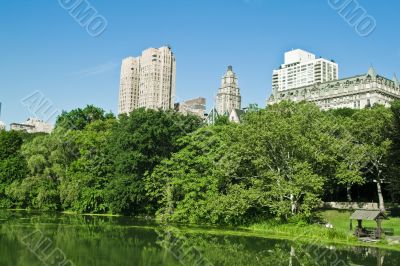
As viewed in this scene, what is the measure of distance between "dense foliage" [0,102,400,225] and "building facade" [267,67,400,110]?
61229 mm

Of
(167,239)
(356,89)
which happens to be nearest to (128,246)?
(167,239)

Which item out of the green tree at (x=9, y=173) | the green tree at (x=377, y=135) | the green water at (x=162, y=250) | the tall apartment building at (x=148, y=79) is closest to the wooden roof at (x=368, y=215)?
the green water at (x=162, y=250)

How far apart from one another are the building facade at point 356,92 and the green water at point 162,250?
90.0 meters

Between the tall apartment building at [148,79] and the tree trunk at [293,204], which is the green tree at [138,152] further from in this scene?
the tall apartment building at [148,79]

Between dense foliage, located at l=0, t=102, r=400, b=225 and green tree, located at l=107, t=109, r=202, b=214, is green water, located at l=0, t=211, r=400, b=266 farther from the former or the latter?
green tree, located at l=107, t=109, r=202, b=214

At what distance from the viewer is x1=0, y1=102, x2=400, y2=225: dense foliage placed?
128ft

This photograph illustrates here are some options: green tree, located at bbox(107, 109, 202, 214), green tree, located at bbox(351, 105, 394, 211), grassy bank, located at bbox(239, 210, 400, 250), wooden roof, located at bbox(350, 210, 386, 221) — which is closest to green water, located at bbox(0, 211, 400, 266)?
grassy bank, located at bbox(239, 210, 400, 250)

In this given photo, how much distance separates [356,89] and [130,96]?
103963 mm

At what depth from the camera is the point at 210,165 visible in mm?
45438

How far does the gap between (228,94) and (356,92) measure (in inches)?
2776

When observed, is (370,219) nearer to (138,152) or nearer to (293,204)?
(293,204)

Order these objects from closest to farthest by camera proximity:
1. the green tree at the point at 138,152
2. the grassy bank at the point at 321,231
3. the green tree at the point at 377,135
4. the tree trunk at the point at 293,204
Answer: the grassy bank at the point at 321,231 → the tree trunk at the point at 293,204 → the green tree at the point at 377,135 → the green tree at the point at 138,152

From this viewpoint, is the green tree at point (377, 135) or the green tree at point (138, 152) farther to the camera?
the green tree at point (138, 152)

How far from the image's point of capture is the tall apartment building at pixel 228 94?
180m
